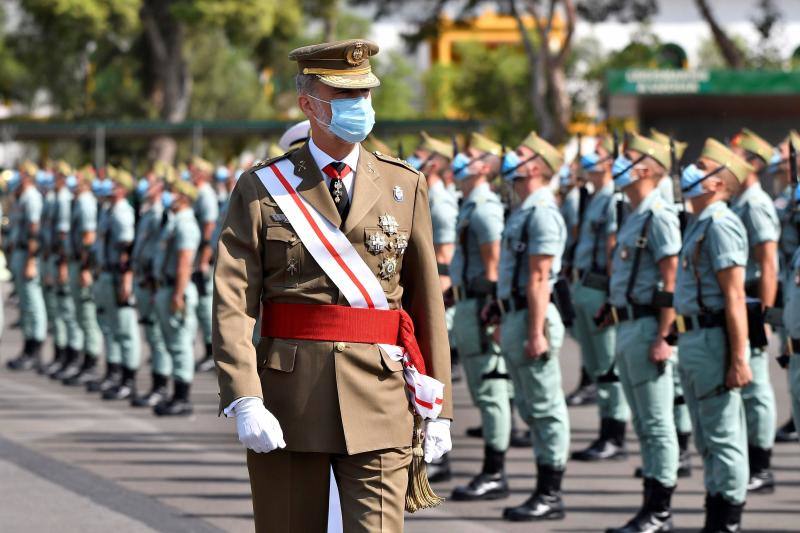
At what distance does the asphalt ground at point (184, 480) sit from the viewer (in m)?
8.46

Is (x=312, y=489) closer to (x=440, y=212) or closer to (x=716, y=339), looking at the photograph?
(x=716, y=339)

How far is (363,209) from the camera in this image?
4.92 meters

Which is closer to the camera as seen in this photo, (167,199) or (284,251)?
(284,251)

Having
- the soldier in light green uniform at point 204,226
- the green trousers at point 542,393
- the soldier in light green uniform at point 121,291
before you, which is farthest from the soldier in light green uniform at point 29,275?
the green trousers at point 542,393

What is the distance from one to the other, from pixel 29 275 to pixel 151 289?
12.7 feet

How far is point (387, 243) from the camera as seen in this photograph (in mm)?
4938

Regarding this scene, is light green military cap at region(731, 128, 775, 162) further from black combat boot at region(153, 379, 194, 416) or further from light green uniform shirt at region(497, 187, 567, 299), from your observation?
black combat boot at region(153, 379, 194, 416)

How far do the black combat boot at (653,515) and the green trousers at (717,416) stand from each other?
0.34 m

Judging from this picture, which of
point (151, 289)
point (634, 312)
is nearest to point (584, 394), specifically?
point (151, 289)

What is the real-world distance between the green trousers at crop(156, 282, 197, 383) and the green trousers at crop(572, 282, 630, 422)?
10.2 ft

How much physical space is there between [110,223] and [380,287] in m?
9.81

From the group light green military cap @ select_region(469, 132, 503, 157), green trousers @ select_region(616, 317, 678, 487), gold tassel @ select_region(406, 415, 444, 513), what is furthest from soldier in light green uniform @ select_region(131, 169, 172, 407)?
gold tassel @ select_region(406, 415, 444, 513)

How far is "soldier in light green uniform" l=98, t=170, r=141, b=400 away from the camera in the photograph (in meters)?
14.1

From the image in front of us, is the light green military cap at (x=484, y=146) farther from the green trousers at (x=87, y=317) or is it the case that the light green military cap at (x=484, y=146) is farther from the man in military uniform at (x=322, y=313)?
the green trousers at (x=87, y=317)
